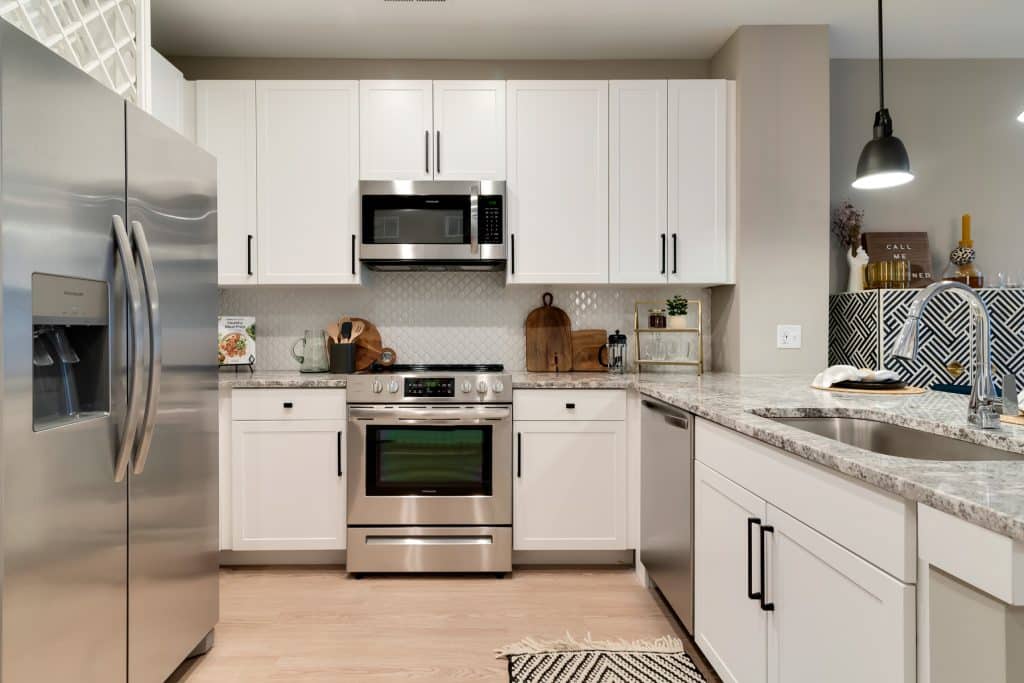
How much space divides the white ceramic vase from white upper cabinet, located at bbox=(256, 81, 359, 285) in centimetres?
255

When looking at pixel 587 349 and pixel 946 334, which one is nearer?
pixel 946 334

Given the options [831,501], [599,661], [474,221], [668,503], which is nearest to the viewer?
[831,501]

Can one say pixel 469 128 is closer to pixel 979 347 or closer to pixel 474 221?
pixel 474 221

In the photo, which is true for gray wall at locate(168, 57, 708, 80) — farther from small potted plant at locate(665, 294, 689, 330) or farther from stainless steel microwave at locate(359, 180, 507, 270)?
small potted plant at locate(665, 294, 689, 330)

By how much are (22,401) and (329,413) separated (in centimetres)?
164

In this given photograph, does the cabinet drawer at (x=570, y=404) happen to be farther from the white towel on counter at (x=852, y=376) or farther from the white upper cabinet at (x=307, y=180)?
the white upper cabinet at (x=307, y=180)

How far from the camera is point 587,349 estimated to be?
3.41 metres

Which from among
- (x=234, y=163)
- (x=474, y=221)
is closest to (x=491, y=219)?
(x=474, y=221)

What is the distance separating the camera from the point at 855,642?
3.67 ft

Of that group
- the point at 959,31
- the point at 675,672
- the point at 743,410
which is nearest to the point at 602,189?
the point at 743,410

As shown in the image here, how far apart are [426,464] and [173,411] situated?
1.22m

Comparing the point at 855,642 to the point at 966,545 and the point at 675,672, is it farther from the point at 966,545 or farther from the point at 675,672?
the point at 675,672

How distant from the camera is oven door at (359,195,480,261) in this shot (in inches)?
120

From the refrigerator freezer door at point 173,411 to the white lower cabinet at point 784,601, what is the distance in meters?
1.61
